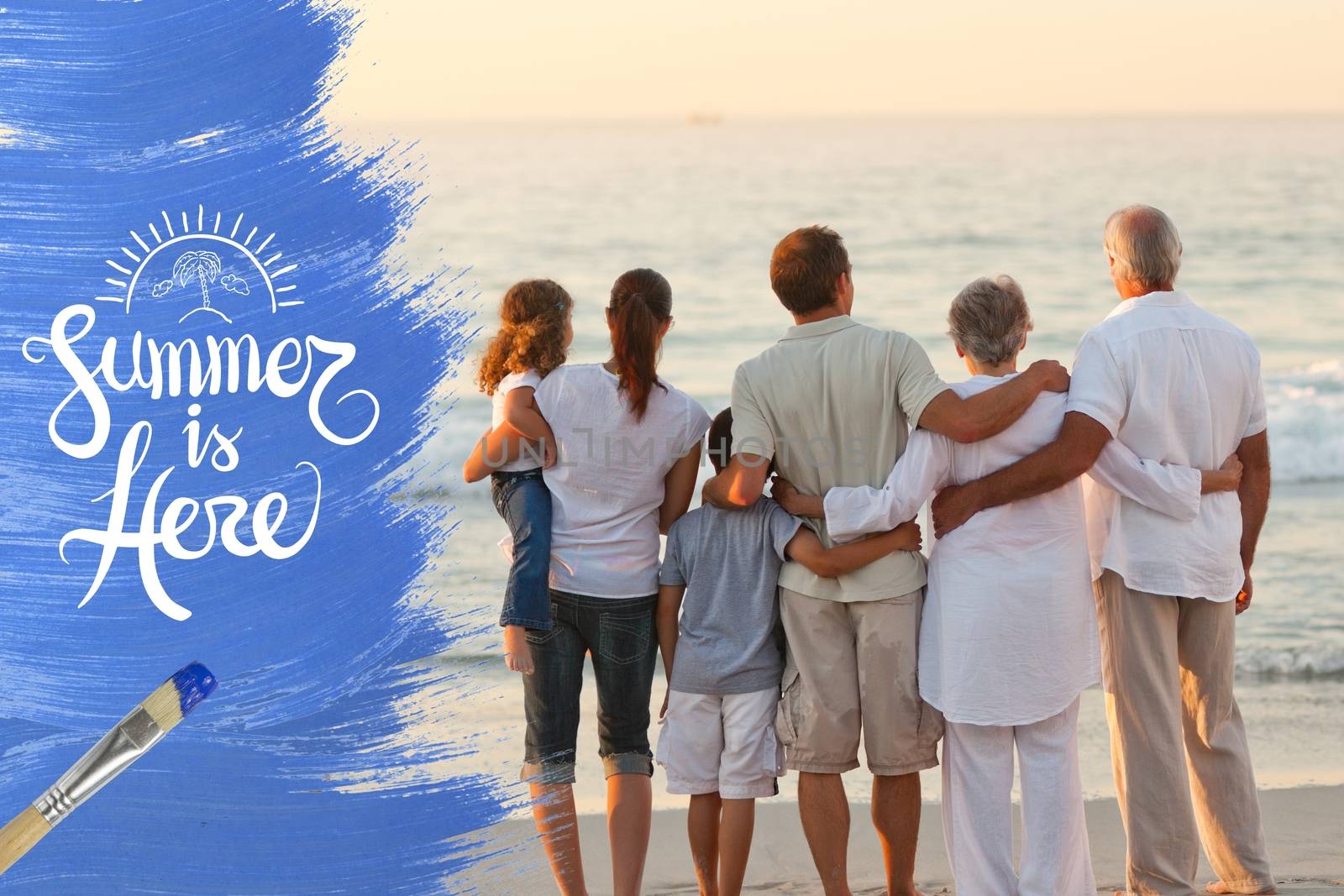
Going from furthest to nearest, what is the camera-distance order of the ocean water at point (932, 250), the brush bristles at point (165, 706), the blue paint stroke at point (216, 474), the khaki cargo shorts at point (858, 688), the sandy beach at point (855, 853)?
the ocean water at point (932, 250)
the blue paint stroke at point (216, 474)
the sandy beach at point (855, 853)
the khaki cargo shorts at point (858, 688)
the brush bristles at point (165, 706)

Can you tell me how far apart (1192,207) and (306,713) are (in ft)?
67.2

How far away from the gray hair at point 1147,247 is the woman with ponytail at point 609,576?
1.05m

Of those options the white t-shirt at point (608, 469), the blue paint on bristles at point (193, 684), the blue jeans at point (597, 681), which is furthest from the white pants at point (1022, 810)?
the blue paint on bristles at point (193, 684)

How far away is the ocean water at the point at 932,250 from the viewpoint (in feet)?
19.1

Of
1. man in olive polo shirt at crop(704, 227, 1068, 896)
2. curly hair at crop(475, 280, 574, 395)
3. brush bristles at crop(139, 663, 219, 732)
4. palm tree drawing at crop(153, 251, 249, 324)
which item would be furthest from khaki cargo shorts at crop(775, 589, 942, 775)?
palm tree drawing at crop(153, 251, 249, 324)

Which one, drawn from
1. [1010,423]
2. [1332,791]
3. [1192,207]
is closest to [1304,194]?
[1192,207]

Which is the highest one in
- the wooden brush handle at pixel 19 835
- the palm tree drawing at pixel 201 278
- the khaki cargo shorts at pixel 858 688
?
the palm tree drawing at pixel 201 278

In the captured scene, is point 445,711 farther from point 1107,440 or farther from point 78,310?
point 1107,440

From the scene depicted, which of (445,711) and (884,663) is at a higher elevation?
(884,663)

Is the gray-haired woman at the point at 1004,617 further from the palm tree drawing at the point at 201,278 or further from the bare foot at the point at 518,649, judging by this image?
the palm tree drawing at the point at 201,278

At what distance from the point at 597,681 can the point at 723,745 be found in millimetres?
331

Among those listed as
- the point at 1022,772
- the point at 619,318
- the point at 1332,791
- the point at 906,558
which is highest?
the point at 619,318

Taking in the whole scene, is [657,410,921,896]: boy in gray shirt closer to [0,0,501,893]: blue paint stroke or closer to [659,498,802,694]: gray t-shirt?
[659,498,802,694]: gray t-shirt

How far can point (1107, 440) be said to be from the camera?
2953mm
